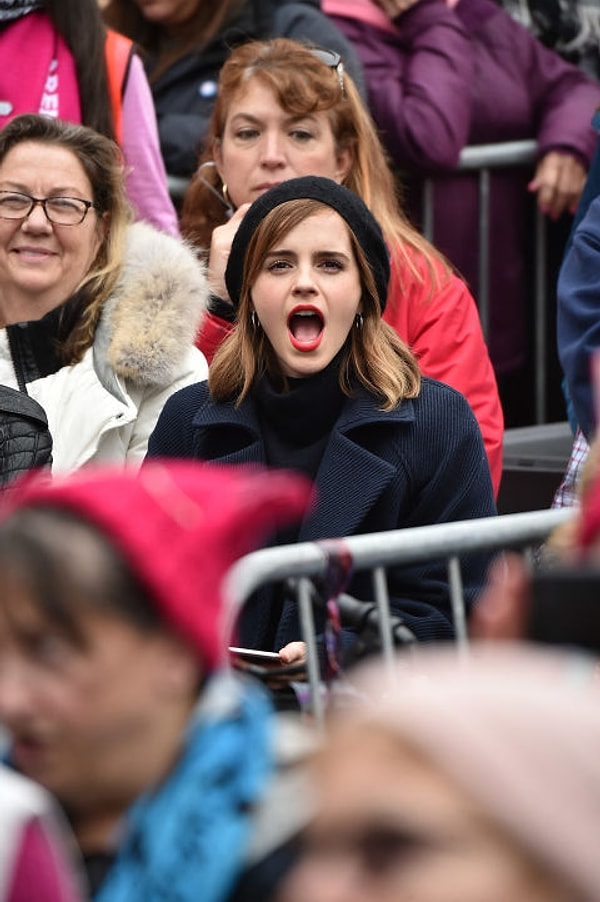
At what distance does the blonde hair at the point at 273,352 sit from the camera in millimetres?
4852

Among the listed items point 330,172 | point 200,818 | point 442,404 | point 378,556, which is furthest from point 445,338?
point 200,818

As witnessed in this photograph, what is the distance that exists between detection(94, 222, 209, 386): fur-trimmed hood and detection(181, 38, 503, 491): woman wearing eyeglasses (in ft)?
1.00

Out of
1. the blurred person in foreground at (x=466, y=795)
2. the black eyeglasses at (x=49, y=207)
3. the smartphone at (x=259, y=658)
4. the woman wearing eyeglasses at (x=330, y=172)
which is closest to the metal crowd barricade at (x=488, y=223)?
the woman wearing eyeglasses at (x=330, y=172)

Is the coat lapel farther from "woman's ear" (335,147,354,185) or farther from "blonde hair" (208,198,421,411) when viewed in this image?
"woman's ear" (335,147,354,185)

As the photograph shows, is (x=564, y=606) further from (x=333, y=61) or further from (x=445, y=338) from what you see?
(x=333, y=61)

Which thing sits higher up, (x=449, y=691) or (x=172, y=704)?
(x=449, y=691)

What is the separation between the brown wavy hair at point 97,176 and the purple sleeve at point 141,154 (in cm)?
52

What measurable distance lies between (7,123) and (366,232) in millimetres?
1255

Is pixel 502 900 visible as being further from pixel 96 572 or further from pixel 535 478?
pixel 535 478

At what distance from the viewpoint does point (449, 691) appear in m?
1.82

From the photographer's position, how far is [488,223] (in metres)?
6.93

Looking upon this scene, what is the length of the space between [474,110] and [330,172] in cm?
109

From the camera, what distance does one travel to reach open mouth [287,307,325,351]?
4.88 m

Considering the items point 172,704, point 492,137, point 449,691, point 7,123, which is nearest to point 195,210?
point 7,123
